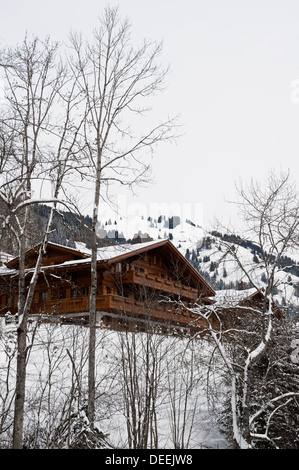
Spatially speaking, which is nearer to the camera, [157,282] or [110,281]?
[110,281]

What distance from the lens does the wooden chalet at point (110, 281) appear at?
1111 inches

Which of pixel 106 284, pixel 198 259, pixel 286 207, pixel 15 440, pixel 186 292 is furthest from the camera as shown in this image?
pixel 198 259

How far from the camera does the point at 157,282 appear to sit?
1310 inches

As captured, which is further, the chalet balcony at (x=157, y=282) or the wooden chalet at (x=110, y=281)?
the chalet balcony at (x=157, y=282)

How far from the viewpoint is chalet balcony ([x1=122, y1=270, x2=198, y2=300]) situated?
1189 inches

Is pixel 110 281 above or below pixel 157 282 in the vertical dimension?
below

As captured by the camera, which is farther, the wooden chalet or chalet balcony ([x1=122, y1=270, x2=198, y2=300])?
chalet balcony ([x1=122, y1=270, x2=198, y2=300])

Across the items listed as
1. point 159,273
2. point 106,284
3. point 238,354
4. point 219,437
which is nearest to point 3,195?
point 238,354

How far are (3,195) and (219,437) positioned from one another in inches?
492

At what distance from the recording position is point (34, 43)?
14.7 meters

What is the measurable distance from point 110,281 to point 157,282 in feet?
11.4

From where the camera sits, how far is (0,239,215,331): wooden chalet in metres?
28.2

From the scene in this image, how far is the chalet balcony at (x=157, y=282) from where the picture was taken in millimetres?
30203

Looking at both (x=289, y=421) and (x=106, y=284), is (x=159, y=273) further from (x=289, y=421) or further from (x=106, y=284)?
(x=289, y=421)
